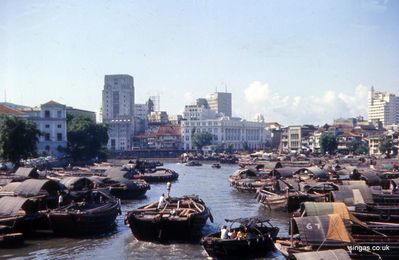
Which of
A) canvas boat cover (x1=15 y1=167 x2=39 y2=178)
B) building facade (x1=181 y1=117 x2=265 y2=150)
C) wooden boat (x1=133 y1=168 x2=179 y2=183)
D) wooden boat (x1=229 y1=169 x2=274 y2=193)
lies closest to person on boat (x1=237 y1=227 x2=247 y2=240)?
canvas boat cover (x1=15 y1=167 x2=39 y2=178)

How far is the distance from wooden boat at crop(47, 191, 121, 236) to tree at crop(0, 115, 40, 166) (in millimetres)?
33884

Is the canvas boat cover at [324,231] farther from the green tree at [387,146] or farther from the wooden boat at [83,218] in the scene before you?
the green tree at [387,146]

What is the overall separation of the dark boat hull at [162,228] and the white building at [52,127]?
6760 cm

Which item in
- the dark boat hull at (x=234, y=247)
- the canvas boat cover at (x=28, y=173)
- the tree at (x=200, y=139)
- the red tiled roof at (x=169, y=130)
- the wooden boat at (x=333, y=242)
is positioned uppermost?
the red tiled roof at (x=169, y=130)

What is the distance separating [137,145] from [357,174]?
377 feet

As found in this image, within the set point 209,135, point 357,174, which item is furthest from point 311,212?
point 209,135

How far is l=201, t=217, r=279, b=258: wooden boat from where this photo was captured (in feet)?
75.1

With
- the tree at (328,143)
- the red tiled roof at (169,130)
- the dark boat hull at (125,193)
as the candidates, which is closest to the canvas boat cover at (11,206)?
the dark boat hull at (125,193)

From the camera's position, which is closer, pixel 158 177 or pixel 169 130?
pixel 158 177

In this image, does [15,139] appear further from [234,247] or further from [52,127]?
[234,247]

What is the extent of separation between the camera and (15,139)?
2475 inches

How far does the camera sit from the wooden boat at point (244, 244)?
22891mm

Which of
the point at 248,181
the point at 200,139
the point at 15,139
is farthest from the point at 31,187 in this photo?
the point at 200,139

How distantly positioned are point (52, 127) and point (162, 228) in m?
70.6
